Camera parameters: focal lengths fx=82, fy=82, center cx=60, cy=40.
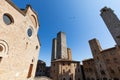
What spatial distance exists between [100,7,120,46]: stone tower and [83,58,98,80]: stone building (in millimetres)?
21360

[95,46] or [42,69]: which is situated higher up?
[95,46]

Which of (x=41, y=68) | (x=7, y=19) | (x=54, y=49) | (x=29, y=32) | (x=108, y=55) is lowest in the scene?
(x=41, y=68)

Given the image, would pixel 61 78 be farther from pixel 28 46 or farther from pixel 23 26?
pixel 23 26

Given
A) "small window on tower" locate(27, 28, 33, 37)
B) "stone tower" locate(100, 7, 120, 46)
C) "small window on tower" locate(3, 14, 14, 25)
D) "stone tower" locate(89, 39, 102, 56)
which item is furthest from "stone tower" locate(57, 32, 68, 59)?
"small window on tower" locate(3, 14, 14, 25)

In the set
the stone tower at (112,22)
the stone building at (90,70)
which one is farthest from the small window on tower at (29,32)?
the stone building at (90,70)

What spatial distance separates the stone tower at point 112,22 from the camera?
18578 mm

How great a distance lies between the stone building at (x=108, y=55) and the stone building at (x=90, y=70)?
186cm

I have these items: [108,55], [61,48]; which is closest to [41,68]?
[61,48]

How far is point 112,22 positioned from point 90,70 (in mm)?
24519

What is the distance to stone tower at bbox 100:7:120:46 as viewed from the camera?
1858 centimetres

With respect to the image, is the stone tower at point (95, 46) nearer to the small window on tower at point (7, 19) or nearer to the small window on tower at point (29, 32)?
the small window on tower at point (29, 32)

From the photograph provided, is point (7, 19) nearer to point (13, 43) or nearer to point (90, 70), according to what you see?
point (13, 43)

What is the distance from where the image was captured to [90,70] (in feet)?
121

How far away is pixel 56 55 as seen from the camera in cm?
4353
